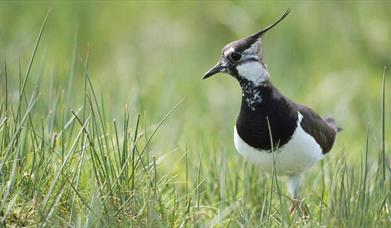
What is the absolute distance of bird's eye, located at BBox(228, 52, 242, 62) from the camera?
17.2ft

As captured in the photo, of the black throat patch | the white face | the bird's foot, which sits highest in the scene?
the white face

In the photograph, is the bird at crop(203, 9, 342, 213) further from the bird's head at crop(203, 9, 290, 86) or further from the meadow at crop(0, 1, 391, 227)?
the meadow at crop(0, 1, 391, 227)

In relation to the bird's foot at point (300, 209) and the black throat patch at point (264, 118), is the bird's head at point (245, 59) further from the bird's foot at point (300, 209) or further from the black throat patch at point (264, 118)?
the bird's foot at point (300, 209)

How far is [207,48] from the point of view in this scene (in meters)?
10.2

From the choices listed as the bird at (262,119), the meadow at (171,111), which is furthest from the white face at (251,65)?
the meadow at (171,111)

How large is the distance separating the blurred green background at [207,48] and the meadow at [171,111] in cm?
1

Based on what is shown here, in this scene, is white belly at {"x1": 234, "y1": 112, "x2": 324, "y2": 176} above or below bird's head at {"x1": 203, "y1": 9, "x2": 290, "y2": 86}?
below

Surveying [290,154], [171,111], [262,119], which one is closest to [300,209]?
[290,154]

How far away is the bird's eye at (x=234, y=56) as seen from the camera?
524 centimetres

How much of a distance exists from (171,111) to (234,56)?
3.06 ft

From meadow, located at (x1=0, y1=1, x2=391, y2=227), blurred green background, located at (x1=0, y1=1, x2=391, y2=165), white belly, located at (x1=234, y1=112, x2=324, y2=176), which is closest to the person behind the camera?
meadow, located at (x1=0, y1=1, x2=391, y2=227)

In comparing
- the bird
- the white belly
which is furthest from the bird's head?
the white belly

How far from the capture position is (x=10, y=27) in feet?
31.1

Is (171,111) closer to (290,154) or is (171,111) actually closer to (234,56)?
(234,56)
